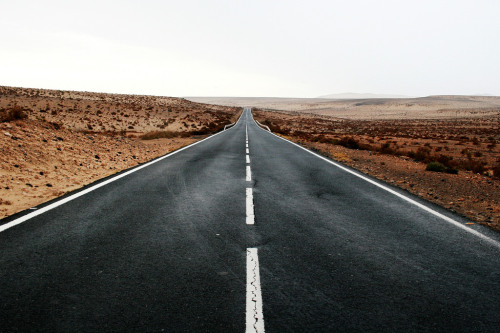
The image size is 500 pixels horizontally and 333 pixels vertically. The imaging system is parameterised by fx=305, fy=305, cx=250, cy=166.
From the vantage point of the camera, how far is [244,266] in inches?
155

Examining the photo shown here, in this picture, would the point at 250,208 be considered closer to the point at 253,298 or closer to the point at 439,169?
the point at 253,298

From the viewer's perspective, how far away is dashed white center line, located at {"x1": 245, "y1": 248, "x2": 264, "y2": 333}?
2.80m

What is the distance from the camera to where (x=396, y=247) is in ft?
15.2

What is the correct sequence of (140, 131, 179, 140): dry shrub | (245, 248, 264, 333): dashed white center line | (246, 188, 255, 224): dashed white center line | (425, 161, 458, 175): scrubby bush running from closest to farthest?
(245, 248, 264, 333): dashed white center line, (246, 188, 255, 224): dashed white center line, (425, 161, 458, 175): scrubby bush, (140, 131, 179, 140): dry shrub

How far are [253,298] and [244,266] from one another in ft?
2.30

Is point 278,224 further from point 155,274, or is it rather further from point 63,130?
point 63,130

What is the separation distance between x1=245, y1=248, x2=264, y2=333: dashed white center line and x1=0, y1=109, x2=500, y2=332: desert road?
2 cm

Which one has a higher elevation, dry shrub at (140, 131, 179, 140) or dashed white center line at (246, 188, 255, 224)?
dry shrub at (140, 131, 179, 140)

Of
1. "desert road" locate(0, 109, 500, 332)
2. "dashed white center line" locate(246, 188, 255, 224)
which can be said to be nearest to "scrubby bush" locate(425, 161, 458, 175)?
"desert road" locate(0, 109, 500, 332)

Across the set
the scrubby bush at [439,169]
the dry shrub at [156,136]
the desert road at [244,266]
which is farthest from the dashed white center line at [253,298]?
the dry shrub at [156,136]

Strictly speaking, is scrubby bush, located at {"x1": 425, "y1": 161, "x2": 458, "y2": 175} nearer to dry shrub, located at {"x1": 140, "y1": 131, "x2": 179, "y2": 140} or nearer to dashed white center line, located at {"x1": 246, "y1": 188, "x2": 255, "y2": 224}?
dashed white center line, located at {"x1": 246, "y1": 188, "x2": 255, "y2": 224}

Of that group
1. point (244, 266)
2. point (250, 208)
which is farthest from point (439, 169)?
point (244, 266)

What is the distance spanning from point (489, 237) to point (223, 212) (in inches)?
184

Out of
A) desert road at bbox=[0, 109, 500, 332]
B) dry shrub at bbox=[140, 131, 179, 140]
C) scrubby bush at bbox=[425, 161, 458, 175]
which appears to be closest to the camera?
desert road at bbox=[0, 109, 500, 332]
